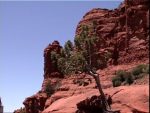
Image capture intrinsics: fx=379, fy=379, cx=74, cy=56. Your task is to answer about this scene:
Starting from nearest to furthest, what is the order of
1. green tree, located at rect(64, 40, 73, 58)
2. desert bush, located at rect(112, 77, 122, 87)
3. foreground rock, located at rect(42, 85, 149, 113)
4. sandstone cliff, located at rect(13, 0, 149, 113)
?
foreground rock, located at rect(42, 85, 149, 113) < green tree, located at rect(64, 40, 73, 58) < desert bush, located at rect(112, 77, 122, 87) < sandstone cliff, located at rect(13, 0, 149, 113)

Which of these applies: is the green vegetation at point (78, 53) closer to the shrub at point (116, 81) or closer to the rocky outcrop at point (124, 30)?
the shrub at point (116, 81)

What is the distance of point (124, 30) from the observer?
6022 centimetres

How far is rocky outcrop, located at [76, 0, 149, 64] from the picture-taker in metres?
55.7

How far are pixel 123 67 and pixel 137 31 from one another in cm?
683

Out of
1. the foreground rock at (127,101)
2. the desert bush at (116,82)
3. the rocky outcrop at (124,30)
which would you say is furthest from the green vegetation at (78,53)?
the rocky outcrop at (124,30)

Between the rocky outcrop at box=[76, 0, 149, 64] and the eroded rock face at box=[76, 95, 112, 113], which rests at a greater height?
the rocky outcrop at box=[76, 0, 149, 64]

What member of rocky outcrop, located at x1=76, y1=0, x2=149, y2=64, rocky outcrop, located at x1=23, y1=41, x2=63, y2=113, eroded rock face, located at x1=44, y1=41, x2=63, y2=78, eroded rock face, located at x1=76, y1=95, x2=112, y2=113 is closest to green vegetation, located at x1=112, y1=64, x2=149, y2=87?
eroded rock face, located at x1=76, y1=95, x2=112, y2=113

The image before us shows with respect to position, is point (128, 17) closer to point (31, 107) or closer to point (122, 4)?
point (122, 4)

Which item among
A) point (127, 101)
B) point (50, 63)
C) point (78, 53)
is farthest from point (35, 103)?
point (127, 101)

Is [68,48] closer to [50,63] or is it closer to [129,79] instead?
[129,79]

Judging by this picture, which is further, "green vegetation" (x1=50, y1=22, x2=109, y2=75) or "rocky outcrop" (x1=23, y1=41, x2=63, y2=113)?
"rocky outcrop" (x1=23, y1=41, x2=63, y2=113)

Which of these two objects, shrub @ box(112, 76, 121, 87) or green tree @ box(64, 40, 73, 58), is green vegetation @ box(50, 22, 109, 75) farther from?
shrub @ box(112, 76, 121, 87)

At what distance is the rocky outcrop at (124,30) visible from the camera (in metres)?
55.7

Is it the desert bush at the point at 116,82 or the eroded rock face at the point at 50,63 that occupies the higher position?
the eroded rock face at the point at 50,63
